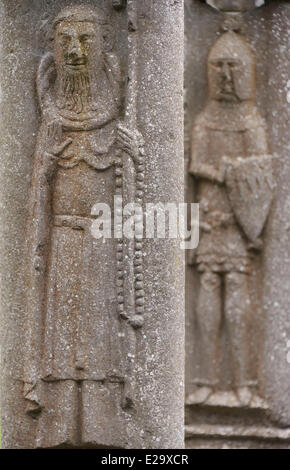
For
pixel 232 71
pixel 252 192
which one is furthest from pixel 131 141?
pixel 232 71

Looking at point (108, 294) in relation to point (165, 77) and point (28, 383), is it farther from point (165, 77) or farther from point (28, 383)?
point (165, 77)

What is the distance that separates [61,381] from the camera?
661 cm

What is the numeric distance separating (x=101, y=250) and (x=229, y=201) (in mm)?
1995

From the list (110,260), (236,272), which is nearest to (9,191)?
(110,260)

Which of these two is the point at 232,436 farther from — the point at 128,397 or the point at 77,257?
the point at 77,257

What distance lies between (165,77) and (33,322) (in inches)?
55.1

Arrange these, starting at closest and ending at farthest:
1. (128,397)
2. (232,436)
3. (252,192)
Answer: (128,397)
(252,192)
(232,436)

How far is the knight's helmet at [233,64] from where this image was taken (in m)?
8.46

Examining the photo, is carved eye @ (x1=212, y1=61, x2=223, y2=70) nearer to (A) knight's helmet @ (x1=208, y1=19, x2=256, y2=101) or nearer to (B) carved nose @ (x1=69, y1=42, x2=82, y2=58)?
(A) knight's helmet @ (x1=208, y1=19, x2=256, y2=101)

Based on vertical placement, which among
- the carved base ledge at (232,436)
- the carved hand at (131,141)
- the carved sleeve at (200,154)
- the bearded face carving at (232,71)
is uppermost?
the bearded face carving at (232,71)

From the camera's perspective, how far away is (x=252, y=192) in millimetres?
8367

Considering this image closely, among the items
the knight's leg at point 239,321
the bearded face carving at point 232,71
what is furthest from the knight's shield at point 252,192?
the bearded face carving at point 232,71

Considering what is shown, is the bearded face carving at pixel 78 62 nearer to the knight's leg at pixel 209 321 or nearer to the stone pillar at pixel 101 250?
the stone pillar at pixel 101 250

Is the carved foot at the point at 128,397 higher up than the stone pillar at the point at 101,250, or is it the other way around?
the stone pillar at the point at 101,250
